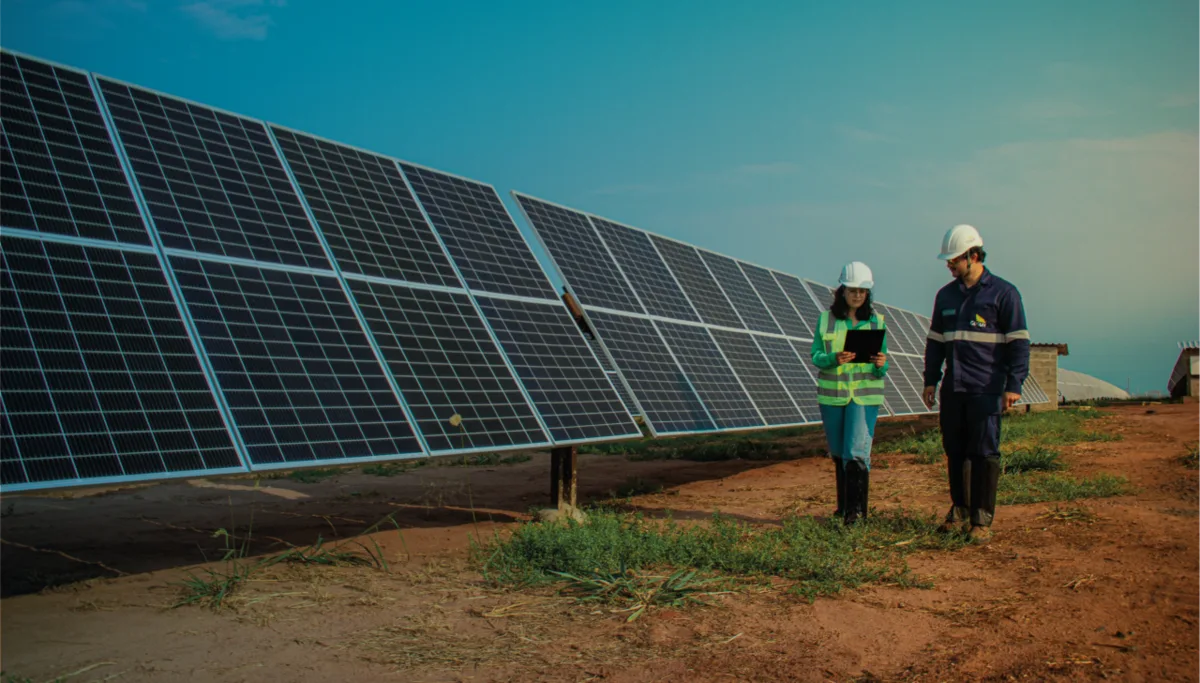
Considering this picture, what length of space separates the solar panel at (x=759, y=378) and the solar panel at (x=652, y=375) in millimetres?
1664

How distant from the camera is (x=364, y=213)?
29.0 feet

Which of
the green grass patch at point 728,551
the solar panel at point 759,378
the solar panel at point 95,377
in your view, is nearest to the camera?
the solar panel at point 95,377

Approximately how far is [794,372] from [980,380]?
703 centimetres

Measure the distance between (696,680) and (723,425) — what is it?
654 cm

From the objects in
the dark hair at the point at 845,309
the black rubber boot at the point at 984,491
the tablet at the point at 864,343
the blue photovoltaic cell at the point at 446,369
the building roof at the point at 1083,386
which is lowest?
the building roof at the point at 1083,386

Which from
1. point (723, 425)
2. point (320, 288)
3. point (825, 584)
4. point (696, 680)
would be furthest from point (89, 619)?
point (723, 425)

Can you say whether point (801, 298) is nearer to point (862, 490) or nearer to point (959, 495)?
point (862, 490)

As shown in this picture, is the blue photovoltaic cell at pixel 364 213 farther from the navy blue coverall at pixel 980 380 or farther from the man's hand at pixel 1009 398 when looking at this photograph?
the man's hand at pixel 1009 398

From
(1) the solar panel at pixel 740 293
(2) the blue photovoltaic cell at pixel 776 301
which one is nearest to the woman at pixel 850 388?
(1) the solar panel at pixel 740 293

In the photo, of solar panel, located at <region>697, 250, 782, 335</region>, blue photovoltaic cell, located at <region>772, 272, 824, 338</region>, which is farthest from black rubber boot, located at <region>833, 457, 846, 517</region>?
blue photovoltaic cell, located at <region>772, 272, 824, 338</region>

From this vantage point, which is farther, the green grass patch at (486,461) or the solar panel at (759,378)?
the green grass patch at (486,461)

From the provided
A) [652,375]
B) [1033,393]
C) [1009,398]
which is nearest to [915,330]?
[1033,393]

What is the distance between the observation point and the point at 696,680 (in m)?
4.09

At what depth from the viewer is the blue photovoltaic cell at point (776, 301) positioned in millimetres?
15859
